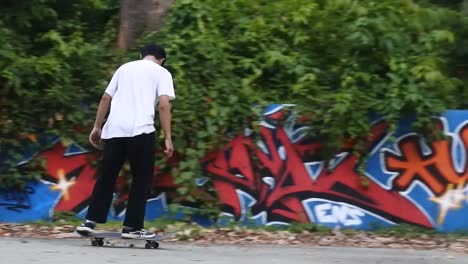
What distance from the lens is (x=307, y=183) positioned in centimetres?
922

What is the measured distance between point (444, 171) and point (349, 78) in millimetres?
1347

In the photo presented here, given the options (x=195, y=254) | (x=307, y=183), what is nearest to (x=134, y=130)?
(x=195, y=254)

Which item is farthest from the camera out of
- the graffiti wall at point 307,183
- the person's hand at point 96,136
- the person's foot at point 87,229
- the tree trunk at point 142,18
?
the tree trunk at point 142,18

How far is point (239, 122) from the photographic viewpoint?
9.18m

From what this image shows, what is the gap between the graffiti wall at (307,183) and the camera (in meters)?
9.17

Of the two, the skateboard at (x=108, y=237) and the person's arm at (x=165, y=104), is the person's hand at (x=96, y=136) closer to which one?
the person's arm at (x=165, y=104)

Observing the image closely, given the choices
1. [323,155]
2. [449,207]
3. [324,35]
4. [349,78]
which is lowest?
[449,207]

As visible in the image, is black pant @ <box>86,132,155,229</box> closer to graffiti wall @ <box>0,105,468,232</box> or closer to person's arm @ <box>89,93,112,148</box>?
person's arm @ <box>89,93,112,148</box>

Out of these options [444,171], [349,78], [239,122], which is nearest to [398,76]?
[349,78]

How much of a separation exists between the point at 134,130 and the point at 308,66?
284 centimetres

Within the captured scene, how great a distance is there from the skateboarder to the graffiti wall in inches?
58.5

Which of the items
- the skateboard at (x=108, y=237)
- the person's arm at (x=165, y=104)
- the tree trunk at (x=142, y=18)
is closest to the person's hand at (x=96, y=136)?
the person's arm at (x=165, y=104)

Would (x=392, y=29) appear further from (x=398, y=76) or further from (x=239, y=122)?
(x=239, y=122)

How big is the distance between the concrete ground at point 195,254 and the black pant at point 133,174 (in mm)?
290
